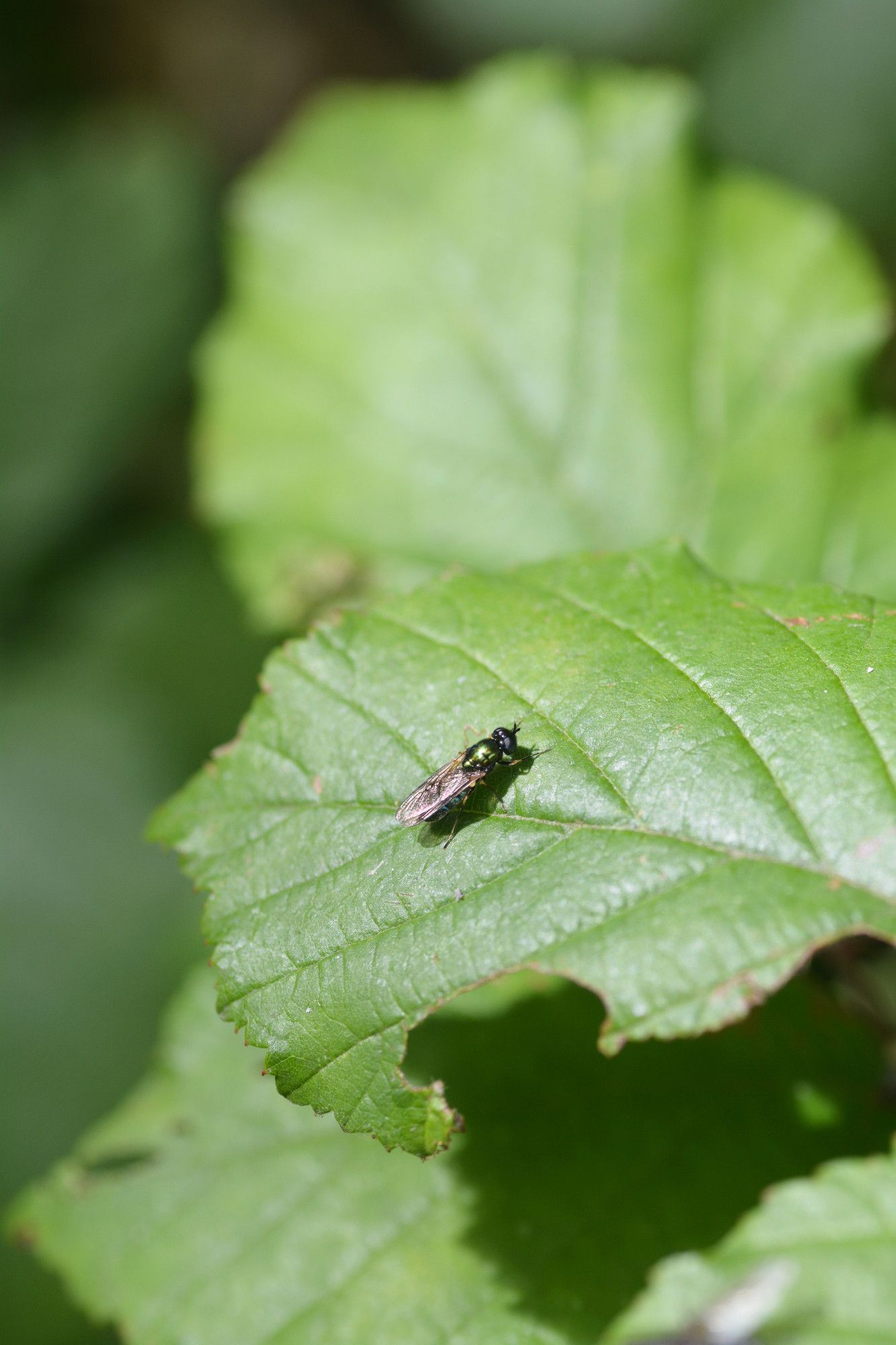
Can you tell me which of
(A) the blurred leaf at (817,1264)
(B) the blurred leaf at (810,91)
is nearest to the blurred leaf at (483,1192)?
(A) the blurred leaf at (817,1264)

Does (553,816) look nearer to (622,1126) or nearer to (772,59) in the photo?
(622,1126)

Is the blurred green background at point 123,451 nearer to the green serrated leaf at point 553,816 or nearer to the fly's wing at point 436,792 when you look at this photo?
the green serrated leaf at point 553,816

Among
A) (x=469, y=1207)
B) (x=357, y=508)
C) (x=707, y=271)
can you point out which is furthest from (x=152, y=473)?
(x=469, y=1207)

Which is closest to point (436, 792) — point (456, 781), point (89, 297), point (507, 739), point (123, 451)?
point (456, 781)

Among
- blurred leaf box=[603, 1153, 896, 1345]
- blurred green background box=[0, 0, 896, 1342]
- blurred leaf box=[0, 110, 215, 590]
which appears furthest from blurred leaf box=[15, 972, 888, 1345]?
blurred leaf box=[0, 110, 215, 590]

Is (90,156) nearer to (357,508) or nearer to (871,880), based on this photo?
(357,508)

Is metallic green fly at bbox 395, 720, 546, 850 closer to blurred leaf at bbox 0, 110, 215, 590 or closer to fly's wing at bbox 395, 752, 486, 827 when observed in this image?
fly's wing at bbox 395, 752, 486, 827
